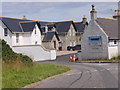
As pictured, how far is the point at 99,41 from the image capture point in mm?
32969

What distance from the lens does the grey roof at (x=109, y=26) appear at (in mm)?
33469

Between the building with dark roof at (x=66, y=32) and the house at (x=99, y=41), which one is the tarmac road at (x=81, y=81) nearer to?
the house at (x=99, y=41)

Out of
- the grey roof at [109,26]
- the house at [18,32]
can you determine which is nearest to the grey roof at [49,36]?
the house at [18,32]

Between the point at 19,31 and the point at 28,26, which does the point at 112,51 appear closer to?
the point at 19,31

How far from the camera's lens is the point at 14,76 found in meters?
14.8

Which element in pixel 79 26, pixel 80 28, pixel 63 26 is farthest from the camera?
pixel 79 26

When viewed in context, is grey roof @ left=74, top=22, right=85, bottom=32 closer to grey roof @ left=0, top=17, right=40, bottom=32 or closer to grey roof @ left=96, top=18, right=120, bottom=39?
grey roof @ left=0, top=17, right=40, bottom=32

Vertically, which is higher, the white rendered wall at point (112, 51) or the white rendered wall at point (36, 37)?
the white rendered wall at point (36, 37)

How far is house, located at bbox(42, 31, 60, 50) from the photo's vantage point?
5169cm

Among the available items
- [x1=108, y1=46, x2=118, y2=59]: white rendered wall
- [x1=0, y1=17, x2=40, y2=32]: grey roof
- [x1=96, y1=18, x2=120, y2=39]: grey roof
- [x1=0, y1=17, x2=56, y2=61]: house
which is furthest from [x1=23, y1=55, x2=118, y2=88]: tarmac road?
[x1=0, y1=17, x2=40, y2=32]: grey roof

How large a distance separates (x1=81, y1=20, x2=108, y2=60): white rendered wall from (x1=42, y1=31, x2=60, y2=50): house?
17403 mm

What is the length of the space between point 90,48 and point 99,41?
1704mm

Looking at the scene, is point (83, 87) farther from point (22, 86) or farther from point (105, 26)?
point (105, 26)

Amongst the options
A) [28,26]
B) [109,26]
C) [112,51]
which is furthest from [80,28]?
[112,51]
